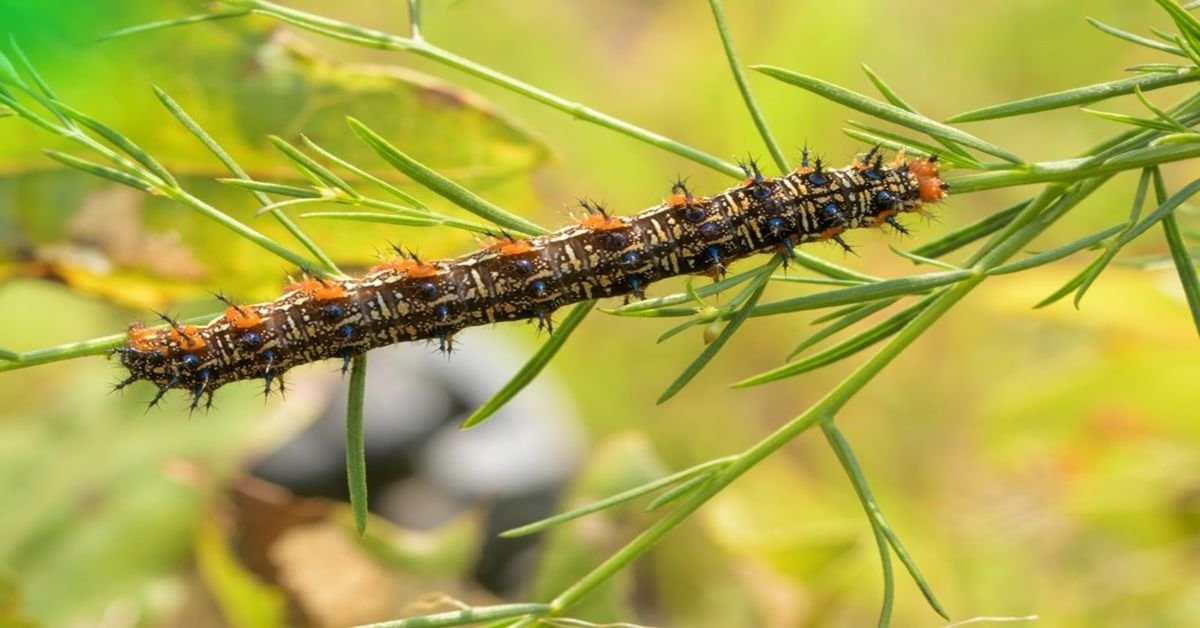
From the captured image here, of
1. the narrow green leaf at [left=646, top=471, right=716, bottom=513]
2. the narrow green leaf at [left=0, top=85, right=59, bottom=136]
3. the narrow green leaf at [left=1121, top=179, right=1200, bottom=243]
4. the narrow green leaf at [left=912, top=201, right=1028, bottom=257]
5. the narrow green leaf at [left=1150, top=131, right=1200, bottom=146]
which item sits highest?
the narrow green leaf at [left=1150, top=131, right=1200, bottom=146]

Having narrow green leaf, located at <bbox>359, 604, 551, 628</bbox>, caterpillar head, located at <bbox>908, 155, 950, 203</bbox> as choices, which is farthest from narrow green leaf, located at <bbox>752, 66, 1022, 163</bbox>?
narrow green leaf, located at <bbox>359, 604, 551, 628</bbox>

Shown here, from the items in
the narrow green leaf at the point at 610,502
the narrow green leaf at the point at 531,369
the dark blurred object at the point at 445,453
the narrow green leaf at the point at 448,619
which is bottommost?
the dark blurred object at the point at 445,453

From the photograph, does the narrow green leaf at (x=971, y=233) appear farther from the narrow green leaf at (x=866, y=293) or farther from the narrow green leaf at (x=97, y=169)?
the narrow green leaf at (x=97, y=169)

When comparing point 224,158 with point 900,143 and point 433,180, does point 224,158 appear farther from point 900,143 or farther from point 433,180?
point 900,143

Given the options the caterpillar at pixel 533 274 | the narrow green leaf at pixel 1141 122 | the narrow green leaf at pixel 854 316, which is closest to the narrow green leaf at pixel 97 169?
the caterpillar at pixel 533 274

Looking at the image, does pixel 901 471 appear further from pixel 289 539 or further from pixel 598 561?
pixel 289 539

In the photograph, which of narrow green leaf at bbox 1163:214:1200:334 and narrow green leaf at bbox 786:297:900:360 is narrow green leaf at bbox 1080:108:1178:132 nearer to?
narrow green leaf at bbox 1163:214:1200:334
